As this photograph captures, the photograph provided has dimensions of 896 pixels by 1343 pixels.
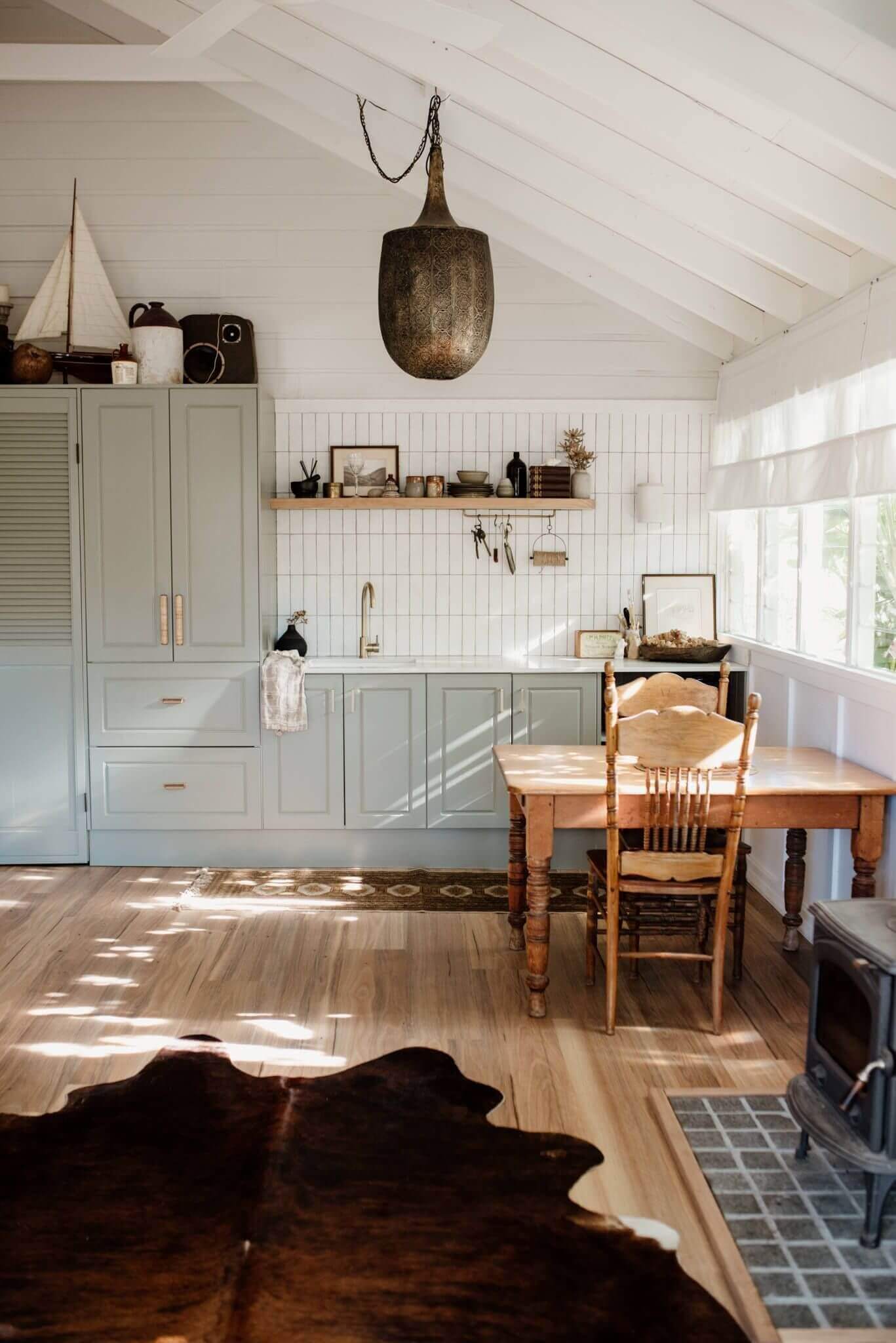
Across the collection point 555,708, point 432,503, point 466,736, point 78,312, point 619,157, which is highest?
point 619,157

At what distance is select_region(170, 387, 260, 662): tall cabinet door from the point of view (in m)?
5.55

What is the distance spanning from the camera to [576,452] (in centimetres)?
601

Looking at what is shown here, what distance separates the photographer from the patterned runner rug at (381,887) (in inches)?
205

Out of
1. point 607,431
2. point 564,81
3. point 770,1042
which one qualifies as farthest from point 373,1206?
point 607,431

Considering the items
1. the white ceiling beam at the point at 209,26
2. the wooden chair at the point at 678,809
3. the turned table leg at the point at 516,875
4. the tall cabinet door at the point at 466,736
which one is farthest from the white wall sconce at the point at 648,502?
the white ceiling beam at the point at 209,26

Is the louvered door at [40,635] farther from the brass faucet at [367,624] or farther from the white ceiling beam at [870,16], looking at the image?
the white ceiling beam at [870,16]

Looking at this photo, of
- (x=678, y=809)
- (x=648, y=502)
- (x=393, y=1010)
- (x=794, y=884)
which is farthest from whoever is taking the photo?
(x=648, y=502)

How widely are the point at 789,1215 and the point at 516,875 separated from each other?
76.2 inches

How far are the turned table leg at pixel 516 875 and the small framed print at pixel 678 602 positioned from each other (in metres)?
2.06

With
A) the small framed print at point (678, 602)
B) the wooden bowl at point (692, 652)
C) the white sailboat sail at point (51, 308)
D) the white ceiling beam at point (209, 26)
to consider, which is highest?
the white ceiling beam at point (209, 26)

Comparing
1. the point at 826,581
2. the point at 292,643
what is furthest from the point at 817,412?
the point at 292,643

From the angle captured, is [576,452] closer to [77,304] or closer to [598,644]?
[598,644]

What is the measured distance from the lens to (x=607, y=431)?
6191mm

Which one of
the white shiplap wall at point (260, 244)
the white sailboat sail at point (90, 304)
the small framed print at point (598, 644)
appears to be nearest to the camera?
the white sailboat sail at point (90, 304)
